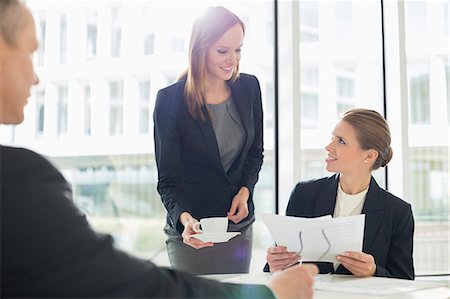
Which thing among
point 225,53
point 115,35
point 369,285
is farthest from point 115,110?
point 369,285

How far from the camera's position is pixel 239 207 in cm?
235

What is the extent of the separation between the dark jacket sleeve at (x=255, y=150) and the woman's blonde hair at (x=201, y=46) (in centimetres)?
22

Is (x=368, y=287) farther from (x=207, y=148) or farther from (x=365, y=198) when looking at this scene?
(x=207, y=148)

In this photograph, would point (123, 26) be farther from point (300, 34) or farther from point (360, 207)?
point (360, 207)

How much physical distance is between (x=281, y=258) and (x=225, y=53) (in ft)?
2.58

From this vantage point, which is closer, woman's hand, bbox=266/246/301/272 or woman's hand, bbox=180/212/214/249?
woman's hand, bbox=266/246/301/272

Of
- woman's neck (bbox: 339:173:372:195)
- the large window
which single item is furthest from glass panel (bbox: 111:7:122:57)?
woman's neck (bbox: 339:173:372:195)

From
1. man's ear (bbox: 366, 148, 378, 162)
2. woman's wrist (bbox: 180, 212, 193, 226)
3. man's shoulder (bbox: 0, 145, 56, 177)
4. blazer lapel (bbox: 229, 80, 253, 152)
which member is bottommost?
woman's wrist (bbox: 180, 212, 193, 226)

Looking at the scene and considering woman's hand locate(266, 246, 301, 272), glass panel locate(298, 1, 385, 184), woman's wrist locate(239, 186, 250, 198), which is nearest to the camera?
woman's hand locate(266, 246, 301, 272)

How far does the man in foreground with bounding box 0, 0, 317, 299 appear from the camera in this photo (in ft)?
2.59

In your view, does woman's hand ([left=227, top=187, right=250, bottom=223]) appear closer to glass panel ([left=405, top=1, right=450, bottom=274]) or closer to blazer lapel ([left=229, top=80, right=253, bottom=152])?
blazer lapel ([left=229, top=80, right=253, bottom=152])

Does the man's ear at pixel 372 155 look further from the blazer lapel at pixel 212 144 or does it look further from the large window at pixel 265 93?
the large window at pixel 265 93

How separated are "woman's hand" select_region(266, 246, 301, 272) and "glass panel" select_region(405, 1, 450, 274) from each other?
1831 millimetres

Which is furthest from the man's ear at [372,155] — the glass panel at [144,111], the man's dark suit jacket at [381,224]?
the glass panel at [144,111]
